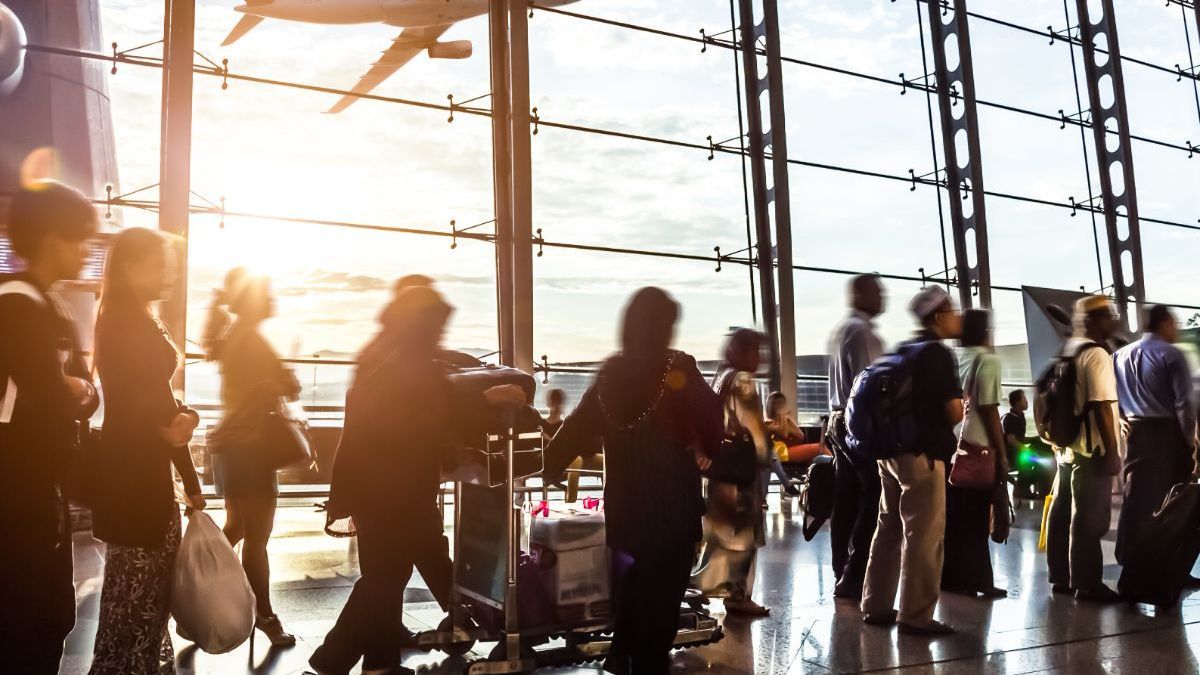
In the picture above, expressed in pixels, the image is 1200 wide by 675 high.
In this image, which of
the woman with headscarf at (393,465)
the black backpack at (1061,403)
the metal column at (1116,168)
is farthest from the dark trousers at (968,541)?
the metal column at (1116,168)

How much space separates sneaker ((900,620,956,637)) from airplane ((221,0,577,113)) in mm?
5697

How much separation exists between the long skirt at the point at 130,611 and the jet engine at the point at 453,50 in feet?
20.9

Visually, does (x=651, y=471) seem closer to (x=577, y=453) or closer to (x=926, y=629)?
(x=577, y=453)

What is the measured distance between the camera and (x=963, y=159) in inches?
442

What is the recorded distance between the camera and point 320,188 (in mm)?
7695

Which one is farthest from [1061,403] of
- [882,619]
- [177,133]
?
[177,133]

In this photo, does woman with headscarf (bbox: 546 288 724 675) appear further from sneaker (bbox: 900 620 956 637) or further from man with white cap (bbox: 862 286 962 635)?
sneaker (bbox: 900 620 956 637)

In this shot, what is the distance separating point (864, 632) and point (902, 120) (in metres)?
8.22

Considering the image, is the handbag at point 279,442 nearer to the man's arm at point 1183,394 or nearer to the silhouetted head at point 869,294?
the silhouetted head at point 869,294

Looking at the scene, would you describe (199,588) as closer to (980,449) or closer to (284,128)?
(980,449)

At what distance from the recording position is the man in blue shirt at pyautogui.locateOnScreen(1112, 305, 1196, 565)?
446 centimetres

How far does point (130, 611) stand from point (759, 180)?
8.25 meters

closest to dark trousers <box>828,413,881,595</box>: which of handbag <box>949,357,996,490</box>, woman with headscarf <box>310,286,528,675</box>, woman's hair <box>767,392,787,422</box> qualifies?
handbag <box>949,357,996,490</box>

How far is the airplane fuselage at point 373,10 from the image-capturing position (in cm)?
761
